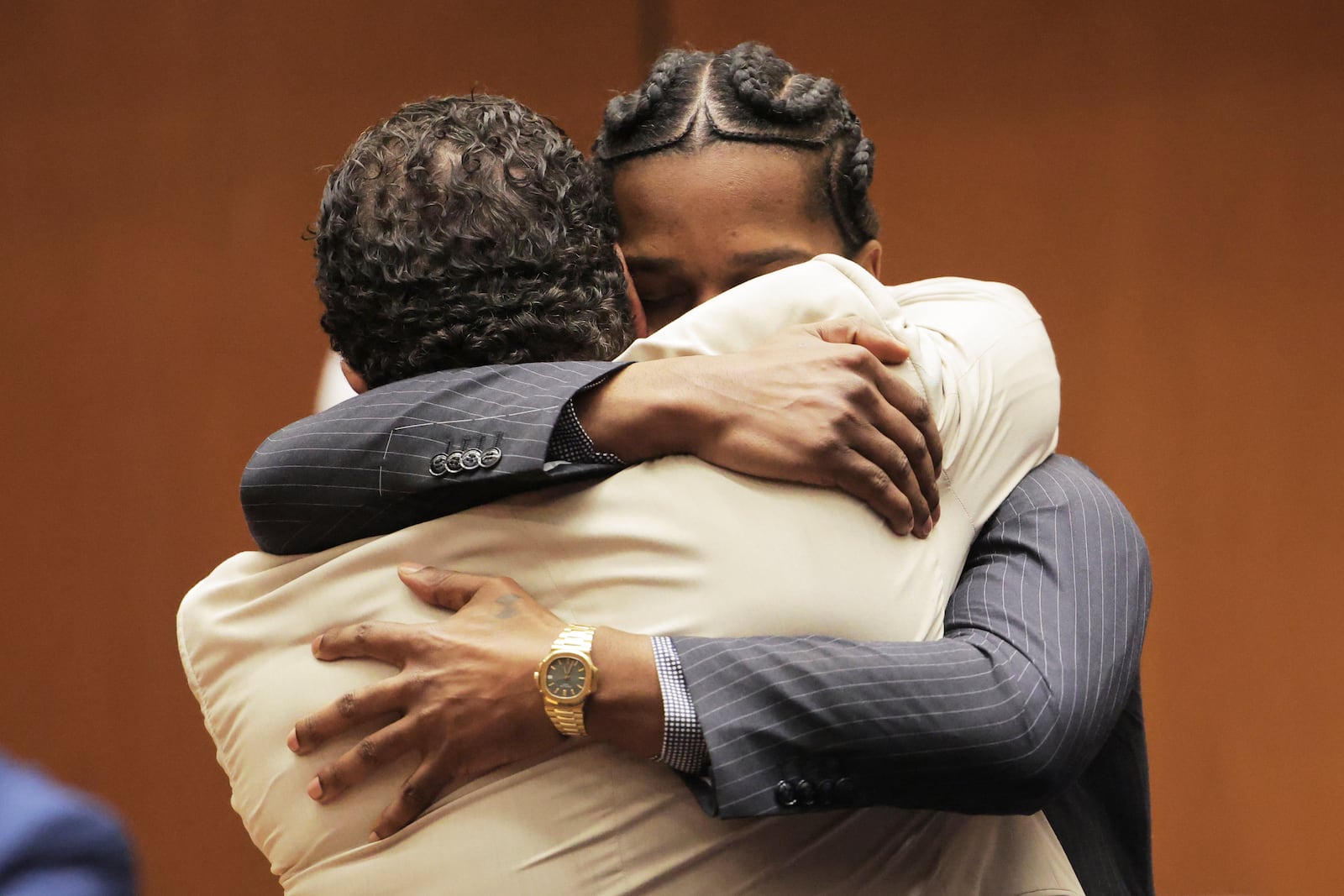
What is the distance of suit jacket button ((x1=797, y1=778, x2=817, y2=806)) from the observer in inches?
35.4

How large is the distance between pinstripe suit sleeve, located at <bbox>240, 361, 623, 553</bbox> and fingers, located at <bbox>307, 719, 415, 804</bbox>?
17 cm

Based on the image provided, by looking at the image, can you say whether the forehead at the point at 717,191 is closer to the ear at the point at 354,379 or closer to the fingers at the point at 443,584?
the ear at the point at 354,379

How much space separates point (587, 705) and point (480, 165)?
493 mm

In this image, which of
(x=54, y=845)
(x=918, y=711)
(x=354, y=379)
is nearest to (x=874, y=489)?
(x=918, y=711)

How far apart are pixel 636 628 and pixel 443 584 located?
16 cm

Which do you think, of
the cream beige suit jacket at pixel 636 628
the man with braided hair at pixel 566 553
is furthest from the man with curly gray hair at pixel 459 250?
the cream beige suit jacket at pixel 636 628

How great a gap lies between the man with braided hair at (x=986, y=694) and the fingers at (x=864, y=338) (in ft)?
0.53

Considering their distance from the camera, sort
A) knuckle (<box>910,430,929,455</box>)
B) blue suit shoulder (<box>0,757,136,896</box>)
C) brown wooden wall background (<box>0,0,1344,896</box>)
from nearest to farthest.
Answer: blue suit shoulder (<box>0,757,136,896</box>)
knuckle (<box>910,430,929,455</box>)
brown wooden wall background (<box>0,0,1344,896</box>)

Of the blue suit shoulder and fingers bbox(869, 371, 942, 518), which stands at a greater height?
the blue suit shoulder

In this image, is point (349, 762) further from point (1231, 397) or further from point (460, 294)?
point (1231, 397)

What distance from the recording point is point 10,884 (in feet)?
1.22

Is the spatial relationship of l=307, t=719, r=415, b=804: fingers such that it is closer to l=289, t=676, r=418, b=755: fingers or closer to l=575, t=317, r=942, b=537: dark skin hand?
l=289, t=676, r=418, b=755: fingers

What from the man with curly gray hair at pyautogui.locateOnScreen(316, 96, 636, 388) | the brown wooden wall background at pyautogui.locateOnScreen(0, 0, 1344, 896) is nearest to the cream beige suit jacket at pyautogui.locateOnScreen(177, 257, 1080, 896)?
the man with curly gray hair at pyautogui.locateOnScreen(316, 96, 636, 388)

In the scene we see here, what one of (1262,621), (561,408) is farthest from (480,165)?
(1262,621)
